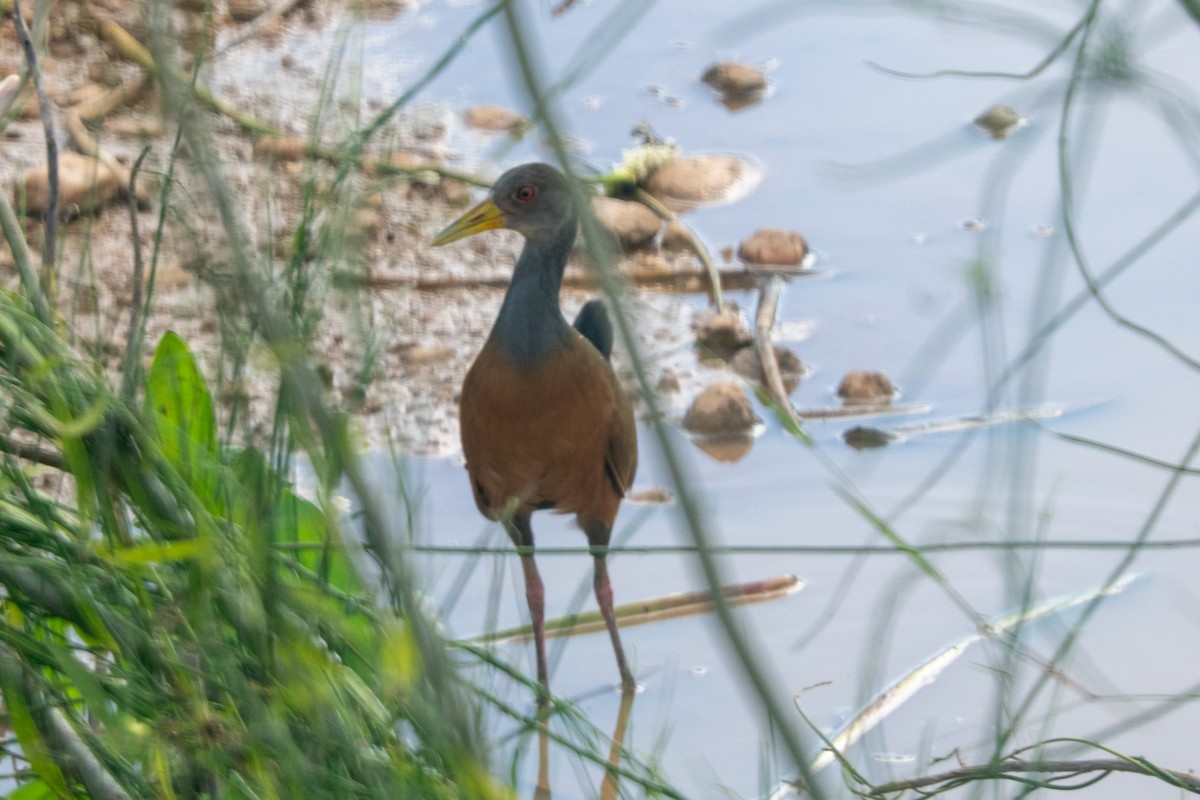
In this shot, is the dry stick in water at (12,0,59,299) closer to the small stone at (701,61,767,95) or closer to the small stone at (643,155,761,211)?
the small stone at (643,155,761,211)

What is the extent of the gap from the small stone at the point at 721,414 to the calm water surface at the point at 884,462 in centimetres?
5

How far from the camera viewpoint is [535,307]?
6.68 ft

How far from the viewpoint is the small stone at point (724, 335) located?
8.58 ft

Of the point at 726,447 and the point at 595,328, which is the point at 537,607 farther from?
the point at 726,447

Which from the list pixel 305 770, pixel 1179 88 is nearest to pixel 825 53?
pixel 1179 88

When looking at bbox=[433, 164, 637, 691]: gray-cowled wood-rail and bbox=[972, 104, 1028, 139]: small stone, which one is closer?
bbox=[433, 164, 637, 691]: gray-cowled wood-rail

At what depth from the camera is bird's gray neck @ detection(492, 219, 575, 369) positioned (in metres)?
1.98

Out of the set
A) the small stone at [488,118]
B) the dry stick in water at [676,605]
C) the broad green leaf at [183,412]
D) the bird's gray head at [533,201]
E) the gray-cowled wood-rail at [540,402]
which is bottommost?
the broad green leaf at [183,412]

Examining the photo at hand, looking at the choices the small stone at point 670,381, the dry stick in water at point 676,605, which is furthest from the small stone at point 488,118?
the dry stick in water at point 676,605

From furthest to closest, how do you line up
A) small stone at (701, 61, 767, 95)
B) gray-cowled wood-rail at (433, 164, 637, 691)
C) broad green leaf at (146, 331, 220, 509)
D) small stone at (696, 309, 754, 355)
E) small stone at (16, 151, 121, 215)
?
small stone at (701, 61, 767, 95)
small stone at (16, 151, 121, 215)
small stone at (696, 309, 754, 355)
gray-cowled wood-rail at (433, 164, 637, 691)
broad green leaf at (146, 331, 220, 509)

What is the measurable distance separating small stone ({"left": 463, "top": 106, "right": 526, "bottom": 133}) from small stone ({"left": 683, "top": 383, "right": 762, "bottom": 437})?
998mm

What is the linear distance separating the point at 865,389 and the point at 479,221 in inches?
32.3

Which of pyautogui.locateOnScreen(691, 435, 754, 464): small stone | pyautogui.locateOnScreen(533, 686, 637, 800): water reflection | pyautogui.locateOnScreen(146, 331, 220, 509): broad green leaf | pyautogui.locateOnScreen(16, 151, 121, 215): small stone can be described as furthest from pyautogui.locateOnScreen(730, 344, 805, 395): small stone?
pyautogui.locateOnScreen(146, 331, 220, 509): broad green leaf

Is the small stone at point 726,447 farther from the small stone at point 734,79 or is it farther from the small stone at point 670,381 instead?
the small stone at point 734,79
